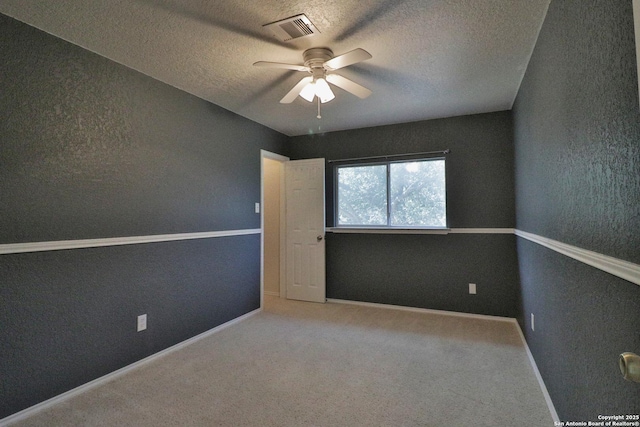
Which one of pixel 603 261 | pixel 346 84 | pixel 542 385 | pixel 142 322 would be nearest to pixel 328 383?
pixel 542 385

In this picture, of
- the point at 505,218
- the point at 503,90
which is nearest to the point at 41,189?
the point at 503,90

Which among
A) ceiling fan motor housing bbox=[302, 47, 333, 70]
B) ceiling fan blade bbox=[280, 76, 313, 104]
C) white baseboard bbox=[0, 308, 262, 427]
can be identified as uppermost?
ceiling fan motor housing bbox=[302, 47, 333, 70]

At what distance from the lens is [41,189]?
204 cm

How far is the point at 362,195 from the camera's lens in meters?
4.36

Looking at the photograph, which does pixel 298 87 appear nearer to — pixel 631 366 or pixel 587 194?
pixel 587 194

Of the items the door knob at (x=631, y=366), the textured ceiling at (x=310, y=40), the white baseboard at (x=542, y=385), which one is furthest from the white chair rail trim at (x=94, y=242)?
the white baseboard at (x=542, y=385)

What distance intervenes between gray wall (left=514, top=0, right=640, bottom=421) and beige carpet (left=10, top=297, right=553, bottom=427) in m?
0.41

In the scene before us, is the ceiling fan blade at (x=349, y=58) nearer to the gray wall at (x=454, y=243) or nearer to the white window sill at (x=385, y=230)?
the gray wall at (x=454, y=243)

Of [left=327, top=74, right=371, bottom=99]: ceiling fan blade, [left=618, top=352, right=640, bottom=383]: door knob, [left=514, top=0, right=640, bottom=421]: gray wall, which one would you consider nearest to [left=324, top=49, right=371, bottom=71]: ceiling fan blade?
[left=327, top=74, right=371, bottom=99]: ceiling fan blade

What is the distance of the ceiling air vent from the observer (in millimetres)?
1948

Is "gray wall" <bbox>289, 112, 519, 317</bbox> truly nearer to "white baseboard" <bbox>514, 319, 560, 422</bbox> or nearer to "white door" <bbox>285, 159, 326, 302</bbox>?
"white door" <bbox>285, 159, 326, 302</bbox>

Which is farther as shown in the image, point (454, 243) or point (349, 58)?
point (454, 243)

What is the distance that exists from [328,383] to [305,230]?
96.7 inches

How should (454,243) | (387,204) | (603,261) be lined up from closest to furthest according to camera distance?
(603,261) < (454,243) < (387,204)
